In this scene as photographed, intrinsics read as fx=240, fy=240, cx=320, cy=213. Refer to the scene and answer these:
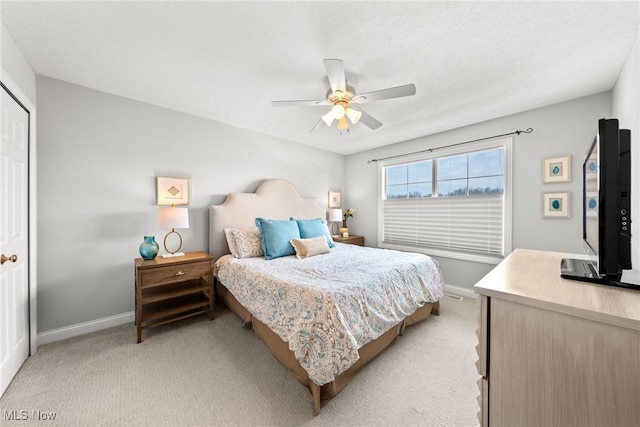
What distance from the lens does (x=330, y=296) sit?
1.62m

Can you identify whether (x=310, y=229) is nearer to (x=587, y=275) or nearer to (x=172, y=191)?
(x=172, y=191)

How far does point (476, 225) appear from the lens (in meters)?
3.37

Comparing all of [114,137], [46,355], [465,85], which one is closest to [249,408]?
[46,355]

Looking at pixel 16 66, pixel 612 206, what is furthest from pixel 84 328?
pixel 612 206

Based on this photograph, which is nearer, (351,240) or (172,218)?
(172,218)

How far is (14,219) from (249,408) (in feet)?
7.34

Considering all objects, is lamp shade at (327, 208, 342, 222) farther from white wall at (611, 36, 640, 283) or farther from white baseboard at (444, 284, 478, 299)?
white wall at (611, 36, 640, 283)

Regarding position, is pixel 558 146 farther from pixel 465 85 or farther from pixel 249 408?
pixel 249 408

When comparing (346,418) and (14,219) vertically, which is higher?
(14,219)

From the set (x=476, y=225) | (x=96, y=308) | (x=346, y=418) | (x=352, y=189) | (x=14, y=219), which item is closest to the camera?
(x=346, y=418)

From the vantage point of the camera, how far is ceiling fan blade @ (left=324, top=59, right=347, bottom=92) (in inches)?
66.9

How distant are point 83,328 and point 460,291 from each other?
4524mm

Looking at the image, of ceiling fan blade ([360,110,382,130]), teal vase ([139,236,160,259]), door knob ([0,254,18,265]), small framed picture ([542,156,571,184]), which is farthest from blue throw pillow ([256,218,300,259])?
small framed picture ([542,156,571,184])

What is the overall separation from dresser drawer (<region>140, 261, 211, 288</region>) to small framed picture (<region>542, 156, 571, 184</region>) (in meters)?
3.98
